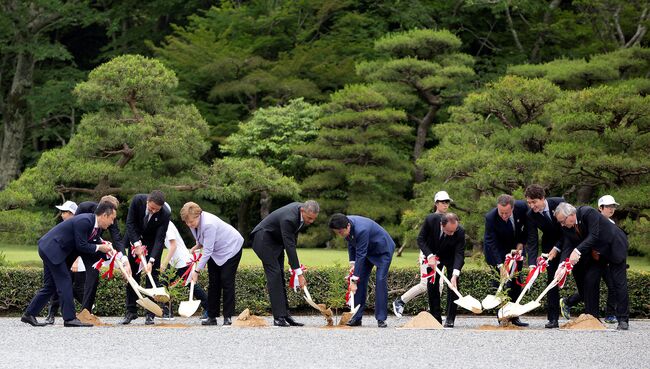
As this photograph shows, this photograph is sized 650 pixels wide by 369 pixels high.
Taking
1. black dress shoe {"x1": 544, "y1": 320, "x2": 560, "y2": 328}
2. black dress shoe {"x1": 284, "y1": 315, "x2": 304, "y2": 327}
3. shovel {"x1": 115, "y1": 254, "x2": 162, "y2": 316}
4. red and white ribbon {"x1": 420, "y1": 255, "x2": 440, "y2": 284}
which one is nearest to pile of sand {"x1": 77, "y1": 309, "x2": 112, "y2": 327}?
shovel {"x1": 115, "y1": 254, "x2": 162, "y2": 316}

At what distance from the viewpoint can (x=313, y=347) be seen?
9734mm

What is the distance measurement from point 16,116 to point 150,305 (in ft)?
63.1

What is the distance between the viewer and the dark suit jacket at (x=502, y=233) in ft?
39.2

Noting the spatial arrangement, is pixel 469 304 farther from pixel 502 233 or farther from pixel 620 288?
pixel 620 288

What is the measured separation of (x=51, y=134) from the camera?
30.3 meters

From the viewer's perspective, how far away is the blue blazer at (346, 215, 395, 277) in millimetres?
11547

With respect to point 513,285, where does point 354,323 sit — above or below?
below

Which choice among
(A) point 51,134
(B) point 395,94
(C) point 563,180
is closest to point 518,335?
(C) point 563,180

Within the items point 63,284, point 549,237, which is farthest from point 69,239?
point 549,237

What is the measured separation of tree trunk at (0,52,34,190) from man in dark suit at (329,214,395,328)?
744 inches

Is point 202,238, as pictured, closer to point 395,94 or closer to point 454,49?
point 395,94

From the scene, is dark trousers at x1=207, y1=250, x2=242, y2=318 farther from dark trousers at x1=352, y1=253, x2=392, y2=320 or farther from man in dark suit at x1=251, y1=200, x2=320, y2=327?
dark trousers at x1=352, y1=253, x2=392, y2=320

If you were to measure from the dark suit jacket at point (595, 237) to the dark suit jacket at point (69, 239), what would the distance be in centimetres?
517

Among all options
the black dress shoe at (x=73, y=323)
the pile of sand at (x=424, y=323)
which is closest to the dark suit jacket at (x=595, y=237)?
the pile of sand at (x=424, y=323)
